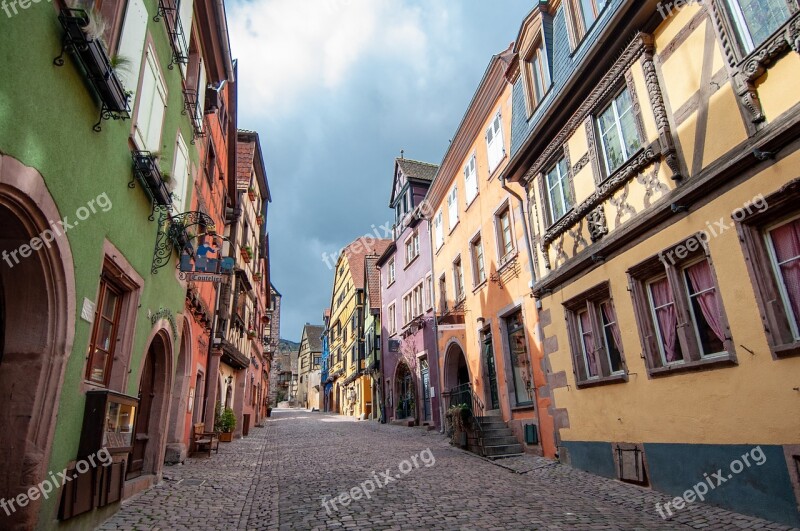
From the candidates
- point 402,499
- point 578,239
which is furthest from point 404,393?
point 402,499

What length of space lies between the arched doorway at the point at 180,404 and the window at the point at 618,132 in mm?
8798

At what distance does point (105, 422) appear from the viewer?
17.5ft

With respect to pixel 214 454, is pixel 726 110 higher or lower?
higher

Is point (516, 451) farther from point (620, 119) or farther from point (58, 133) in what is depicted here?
point (58, 133)

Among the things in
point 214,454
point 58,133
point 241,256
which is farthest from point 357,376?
point 58,133

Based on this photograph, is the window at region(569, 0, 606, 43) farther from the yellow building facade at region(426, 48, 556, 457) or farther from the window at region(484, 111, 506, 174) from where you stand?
the window at region(484, 111, 506, 174)

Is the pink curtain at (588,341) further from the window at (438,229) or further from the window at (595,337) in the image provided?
the window at (438,229)

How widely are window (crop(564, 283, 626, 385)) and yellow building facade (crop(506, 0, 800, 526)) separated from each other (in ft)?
0.11

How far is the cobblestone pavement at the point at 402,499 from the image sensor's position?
548cm

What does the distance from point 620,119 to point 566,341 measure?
13.2ft

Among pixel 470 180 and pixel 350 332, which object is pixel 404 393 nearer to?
pixel 470 180

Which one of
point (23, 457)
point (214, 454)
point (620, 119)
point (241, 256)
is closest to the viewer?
point (23, 457)

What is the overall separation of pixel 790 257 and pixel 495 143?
31.3 feet

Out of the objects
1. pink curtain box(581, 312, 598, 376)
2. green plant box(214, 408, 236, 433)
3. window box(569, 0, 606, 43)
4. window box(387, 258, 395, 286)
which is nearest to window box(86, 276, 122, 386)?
pink curtain box(581, 312, 598, 376)
